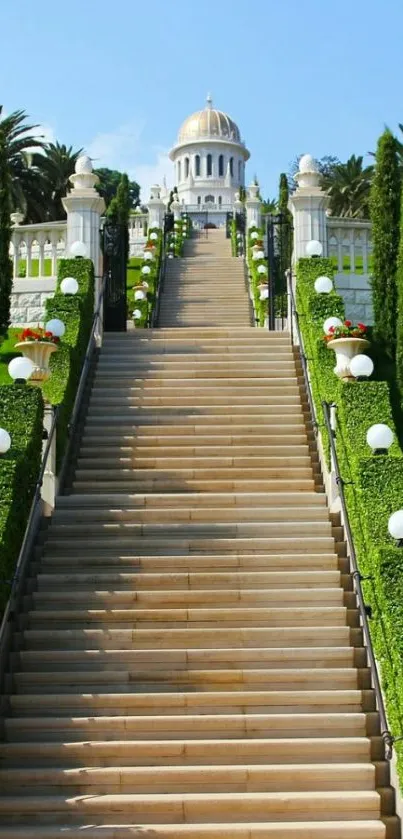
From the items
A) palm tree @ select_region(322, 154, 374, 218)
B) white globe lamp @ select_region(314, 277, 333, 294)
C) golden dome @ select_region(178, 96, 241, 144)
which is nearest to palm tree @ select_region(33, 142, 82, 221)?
palm tree @ select_region(322, 154, 374, 218)

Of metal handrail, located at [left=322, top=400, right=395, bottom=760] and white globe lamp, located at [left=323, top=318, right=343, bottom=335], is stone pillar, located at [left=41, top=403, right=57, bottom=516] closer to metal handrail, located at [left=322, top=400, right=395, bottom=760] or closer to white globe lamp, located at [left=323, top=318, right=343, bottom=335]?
metal handrail, located at [left=322, top=400, right=395, bottom=760]

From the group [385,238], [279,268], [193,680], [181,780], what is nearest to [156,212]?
[279,268]

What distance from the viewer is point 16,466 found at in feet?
34.4

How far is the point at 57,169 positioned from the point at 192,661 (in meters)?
31.7

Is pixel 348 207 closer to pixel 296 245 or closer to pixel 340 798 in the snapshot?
pixel 296 245

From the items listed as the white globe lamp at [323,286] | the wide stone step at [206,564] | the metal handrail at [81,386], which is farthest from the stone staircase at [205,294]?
the wide stone step at [206,564]

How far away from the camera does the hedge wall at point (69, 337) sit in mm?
13688

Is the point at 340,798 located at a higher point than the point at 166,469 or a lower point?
lower

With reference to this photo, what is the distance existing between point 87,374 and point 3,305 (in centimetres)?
332

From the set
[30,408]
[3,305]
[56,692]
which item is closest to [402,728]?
[56,692]

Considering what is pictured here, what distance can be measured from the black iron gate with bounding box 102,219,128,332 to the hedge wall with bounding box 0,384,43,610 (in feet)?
29.4

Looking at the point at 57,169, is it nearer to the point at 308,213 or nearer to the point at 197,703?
the point at 308,213

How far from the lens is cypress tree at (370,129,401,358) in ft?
60.0

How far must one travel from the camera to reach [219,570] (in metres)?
11.2
